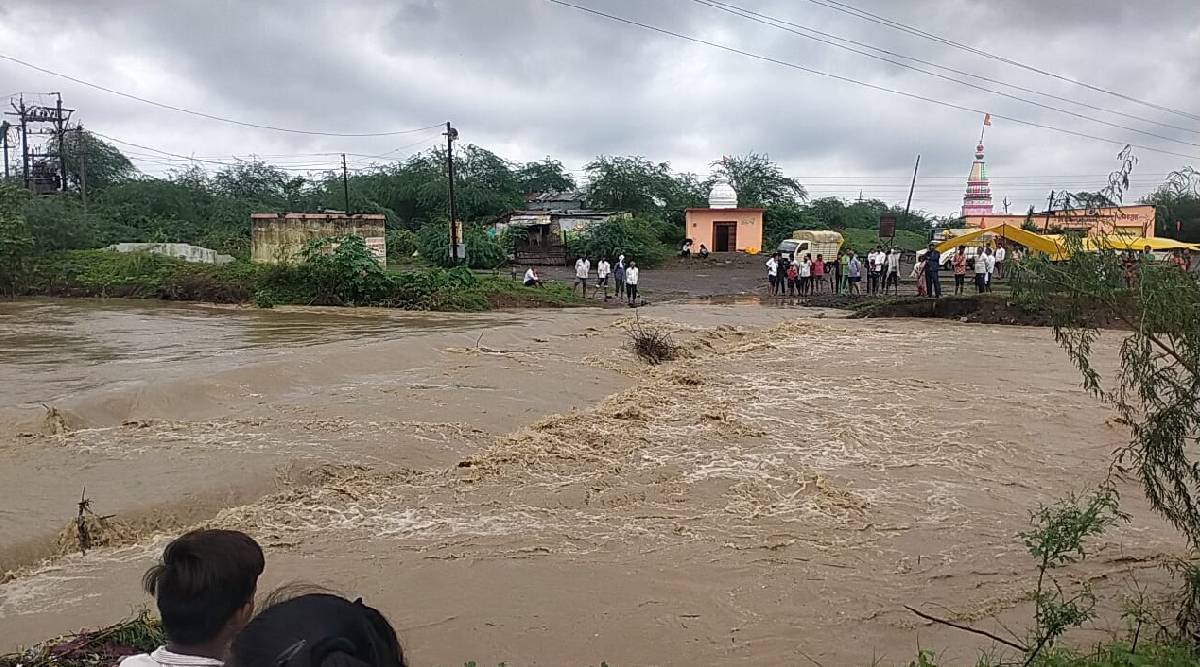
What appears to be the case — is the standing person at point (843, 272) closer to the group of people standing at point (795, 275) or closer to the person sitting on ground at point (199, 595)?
the group of people standing at point (795, 275)

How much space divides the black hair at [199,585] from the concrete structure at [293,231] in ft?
92.1

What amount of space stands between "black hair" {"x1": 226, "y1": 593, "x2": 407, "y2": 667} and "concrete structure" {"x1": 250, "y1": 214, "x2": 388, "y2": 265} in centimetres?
2885

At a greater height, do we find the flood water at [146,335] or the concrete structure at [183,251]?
the concrete structure at [183,251]

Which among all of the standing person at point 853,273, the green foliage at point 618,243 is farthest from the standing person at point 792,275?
the green foliage at point 618,243

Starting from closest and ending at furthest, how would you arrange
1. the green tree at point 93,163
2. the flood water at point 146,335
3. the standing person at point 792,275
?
the flood water at point 146,335
the standing person at point 792,275
the green tree at point 93,163

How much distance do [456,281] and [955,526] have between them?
22.3 m

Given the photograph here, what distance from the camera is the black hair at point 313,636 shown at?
166 cm

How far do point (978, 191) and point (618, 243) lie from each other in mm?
35460

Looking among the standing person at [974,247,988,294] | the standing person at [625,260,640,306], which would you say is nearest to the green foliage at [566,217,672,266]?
the standing person at [625,260,640,306]

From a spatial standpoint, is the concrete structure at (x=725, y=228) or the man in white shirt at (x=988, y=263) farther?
the concrete structure at (x=725, y=228)

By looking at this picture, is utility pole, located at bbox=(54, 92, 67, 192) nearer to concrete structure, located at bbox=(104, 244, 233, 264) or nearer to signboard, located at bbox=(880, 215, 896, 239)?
concrete structure, located at bbox=(104, 244, 233, 264)

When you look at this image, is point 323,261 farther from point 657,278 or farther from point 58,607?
point 58,607

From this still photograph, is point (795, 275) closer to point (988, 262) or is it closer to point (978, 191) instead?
point (988, 262)

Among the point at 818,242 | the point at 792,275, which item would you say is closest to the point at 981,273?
the point at 792,275
